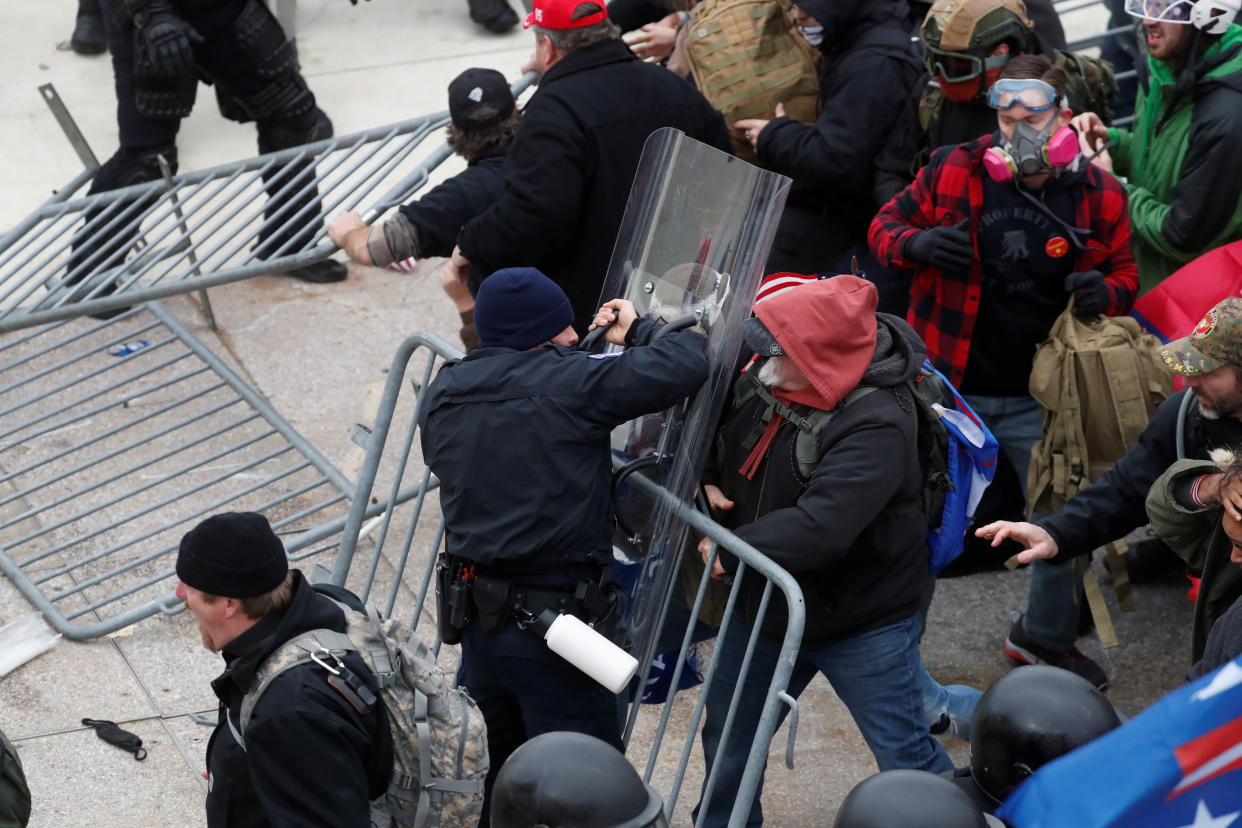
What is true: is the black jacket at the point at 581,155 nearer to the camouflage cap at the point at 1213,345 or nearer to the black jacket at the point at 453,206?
the black jacket at the point at 453,206

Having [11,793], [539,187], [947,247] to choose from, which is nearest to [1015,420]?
[947,247]

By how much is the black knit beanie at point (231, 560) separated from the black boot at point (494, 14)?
6851 mm

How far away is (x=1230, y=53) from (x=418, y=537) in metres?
3.17

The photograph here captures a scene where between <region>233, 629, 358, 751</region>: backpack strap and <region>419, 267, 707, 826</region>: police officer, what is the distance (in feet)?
1.67

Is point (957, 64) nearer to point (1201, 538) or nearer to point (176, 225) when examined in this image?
point (1201, 538)

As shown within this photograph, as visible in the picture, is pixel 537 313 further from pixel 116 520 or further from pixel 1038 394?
pixel 116 520

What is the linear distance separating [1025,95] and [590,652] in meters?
2.14

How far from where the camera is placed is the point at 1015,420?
4.79m

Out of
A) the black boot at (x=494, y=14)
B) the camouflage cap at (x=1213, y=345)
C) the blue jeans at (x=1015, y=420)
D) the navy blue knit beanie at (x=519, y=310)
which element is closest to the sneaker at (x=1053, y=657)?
the blue jeans at (x=1015, y=420)

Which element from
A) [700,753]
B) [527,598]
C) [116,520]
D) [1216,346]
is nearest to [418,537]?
[116,520]

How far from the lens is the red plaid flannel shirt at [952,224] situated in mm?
4430

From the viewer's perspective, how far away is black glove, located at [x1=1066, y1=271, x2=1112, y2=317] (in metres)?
4.38

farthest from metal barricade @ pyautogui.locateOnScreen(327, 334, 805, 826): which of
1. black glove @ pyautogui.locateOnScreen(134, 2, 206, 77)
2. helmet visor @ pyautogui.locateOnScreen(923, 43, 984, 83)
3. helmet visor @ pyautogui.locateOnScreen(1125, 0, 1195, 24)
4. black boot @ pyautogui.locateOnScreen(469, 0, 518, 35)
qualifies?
black boot @ pyautogui.locateOnScreen(469, 0, 518, 35)

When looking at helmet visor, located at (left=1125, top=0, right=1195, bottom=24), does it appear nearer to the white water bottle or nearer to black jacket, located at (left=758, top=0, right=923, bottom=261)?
black jacket, located at (left=758, top=0, right=923, bottom=261)
